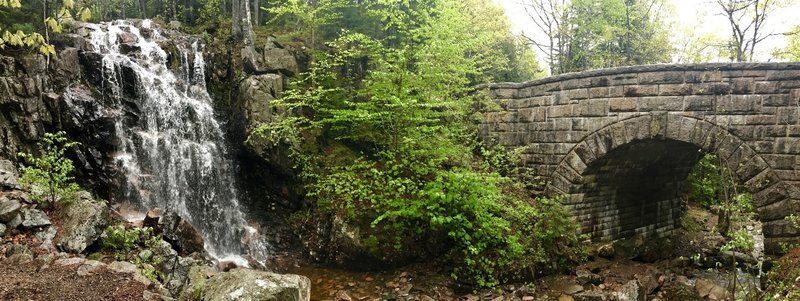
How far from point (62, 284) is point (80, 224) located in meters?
1.78

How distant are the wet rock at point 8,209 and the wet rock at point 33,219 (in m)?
0.10

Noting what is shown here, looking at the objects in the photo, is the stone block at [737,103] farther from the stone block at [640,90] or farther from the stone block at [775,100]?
the stone block at [640,90]

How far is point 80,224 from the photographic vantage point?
616cm

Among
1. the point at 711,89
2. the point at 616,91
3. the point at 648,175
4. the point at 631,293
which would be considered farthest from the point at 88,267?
the point at 648,175

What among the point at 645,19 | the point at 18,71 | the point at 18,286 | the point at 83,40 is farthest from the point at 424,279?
the point at 645,19

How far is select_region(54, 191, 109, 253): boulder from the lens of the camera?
5883 millimetres

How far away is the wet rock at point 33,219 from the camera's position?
19.4 feet

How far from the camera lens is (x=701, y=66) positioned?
29.5 feet

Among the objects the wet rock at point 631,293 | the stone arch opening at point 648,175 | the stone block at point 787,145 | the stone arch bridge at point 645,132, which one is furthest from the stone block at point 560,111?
the wet rock at point 631,293

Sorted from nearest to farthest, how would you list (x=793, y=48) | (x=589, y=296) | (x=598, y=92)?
1. (x=589, y=296)
2. (x=598, y=92)
3. (x=793, y=48)

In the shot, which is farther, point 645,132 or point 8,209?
point 645,132

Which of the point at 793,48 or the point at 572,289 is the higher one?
the point at 793,48

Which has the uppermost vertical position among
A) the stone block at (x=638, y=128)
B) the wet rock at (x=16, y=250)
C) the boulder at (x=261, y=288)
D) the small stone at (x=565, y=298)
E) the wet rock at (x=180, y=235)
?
the stone block at (x=638, y=128)

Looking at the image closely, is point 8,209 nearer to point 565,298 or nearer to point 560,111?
point 565,298
